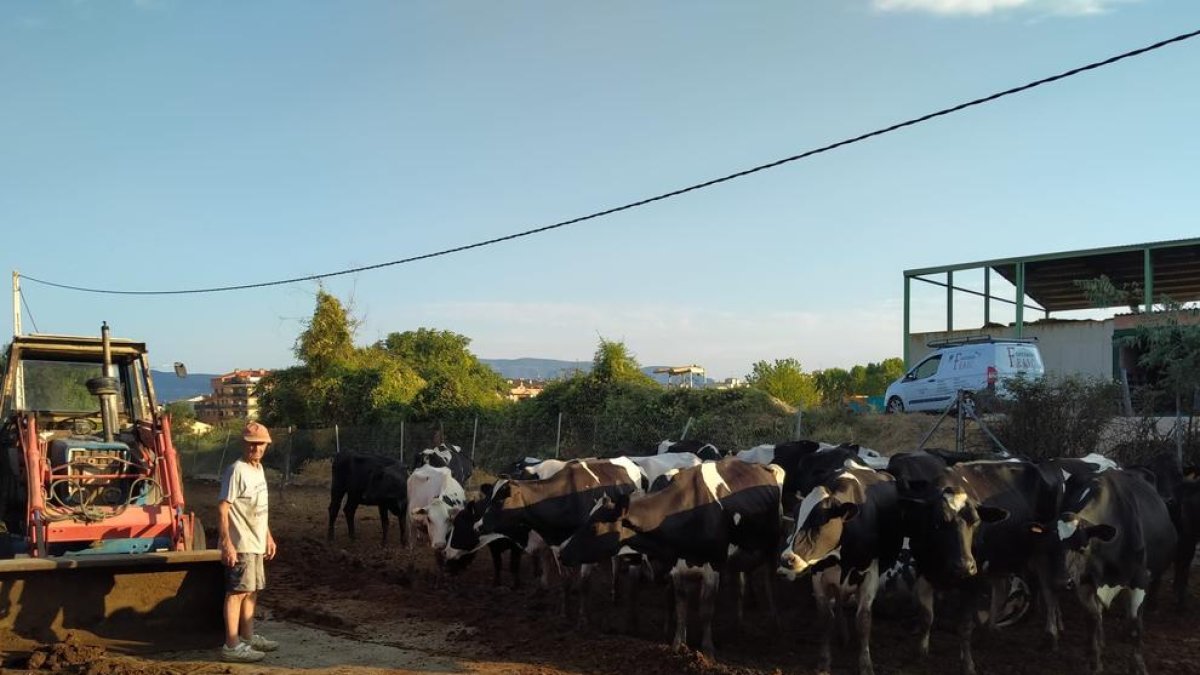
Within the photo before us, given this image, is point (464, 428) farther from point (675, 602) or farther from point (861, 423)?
point (675, 602)

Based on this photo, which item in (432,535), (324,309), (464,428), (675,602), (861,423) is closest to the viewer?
(675,602)

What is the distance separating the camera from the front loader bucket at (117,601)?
7922mm

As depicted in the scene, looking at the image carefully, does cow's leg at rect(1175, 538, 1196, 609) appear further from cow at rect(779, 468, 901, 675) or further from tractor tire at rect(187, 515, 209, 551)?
Result: tractor tire at rect(187, 515, 209, 551)

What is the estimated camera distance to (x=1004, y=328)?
31.8 m

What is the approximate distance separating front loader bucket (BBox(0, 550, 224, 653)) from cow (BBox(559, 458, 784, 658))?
3133 mm

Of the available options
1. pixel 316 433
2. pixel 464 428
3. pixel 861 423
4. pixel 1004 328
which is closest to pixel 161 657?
pixel 861 423

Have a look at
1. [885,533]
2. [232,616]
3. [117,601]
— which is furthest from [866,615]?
[117,601]

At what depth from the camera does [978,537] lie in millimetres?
8758

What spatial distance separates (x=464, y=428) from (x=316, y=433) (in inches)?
222

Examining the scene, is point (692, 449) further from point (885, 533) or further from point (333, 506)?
point (333, 506)

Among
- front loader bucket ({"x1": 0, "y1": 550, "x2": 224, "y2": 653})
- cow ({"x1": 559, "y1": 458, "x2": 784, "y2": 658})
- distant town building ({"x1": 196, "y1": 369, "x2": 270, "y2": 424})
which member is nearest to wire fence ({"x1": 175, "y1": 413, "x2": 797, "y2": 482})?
cow ({"x1": 559, "y1": 458, "x2": 784, "y2": 658})

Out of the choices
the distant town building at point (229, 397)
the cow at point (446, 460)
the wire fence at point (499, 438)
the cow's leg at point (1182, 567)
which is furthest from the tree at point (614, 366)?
the distant town building at point (229, 397)

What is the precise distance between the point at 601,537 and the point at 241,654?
3.15 meters

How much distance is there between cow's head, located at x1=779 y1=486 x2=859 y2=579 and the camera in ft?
25.8
